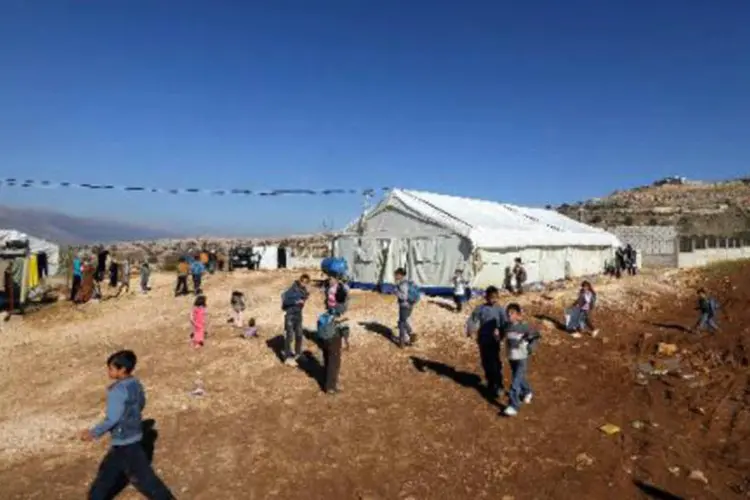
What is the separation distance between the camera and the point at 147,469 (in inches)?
268

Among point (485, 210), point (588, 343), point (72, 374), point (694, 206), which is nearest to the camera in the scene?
point (72, 374)

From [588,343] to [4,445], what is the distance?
1333 cm

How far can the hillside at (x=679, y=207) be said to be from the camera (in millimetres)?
68250

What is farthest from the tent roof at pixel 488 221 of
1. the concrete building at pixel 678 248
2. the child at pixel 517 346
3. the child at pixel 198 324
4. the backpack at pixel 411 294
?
the child at pixel 517 346

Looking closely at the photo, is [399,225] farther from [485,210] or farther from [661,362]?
[661,362]

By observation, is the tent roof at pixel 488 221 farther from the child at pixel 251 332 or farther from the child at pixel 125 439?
the child at pixel 125 439

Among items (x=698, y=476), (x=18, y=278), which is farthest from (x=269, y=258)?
(x=698, y=476)

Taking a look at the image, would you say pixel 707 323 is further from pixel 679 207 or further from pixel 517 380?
pixel 679 207

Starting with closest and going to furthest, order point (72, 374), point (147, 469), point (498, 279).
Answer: point (147, 469)
point (72, 374)
point (498, 279)

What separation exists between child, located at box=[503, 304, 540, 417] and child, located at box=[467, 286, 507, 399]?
342 millimetres

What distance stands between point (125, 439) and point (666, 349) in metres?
13.3

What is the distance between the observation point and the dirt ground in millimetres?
8258

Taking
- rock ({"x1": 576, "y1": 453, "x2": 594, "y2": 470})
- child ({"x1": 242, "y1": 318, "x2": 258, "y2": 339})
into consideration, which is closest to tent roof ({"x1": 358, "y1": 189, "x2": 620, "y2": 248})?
child ({"x1": 242, "y1": 318, "x2": 258, "y2": 339})

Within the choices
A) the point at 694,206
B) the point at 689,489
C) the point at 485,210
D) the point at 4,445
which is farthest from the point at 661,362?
the point at 694,206
